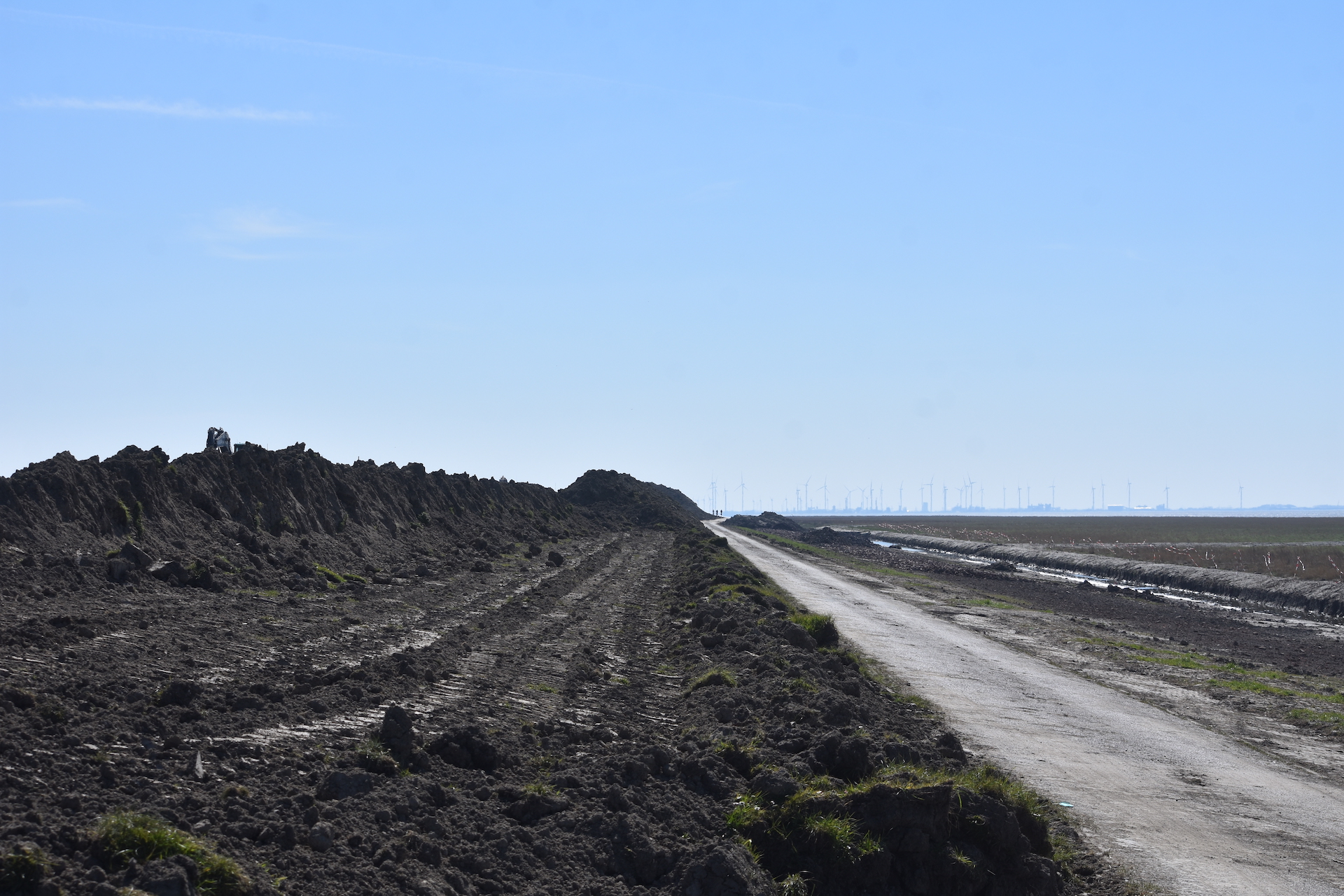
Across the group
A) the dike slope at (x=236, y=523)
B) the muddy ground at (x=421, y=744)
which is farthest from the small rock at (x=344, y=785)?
the dike slope at (x=236, y=523)

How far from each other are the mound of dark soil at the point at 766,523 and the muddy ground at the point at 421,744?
11408cm

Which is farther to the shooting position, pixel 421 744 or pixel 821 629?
pixel 821 629

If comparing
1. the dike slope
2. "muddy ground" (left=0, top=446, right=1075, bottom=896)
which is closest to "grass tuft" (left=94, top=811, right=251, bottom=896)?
"muddy ground" (left=0, top=446, right=1075, bottom=896)

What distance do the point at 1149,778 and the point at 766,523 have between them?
138 metres

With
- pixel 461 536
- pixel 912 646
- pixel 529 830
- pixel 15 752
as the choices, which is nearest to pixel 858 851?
pixel 529 830

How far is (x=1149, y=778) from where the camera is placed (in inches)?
549

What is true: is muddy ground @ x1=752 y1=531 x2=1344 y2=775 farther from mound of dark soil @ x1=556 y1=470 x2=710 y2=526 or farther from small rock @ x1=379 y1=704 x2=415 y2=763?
mound of dark soil @ x1=556 y1=470 x2=710 y2=526

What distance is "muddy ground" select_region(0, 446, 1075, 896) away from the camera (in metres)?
7.64

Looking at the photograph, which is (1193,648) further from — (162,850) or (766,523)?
(766,523)

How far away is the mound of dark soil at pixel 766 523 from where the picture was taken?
142m

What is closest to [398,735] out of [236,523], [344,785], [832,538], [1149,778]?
[344,785]

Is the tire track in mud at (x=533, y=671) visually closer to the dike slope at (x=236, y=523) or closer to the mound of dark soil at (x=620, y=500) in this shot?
the dike slope at (x=236, y=523)

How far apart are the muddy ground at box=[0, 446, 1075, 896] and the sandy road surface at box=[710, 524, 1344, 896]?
1.43 metres

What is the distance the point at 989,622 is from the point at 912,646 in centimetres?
940
